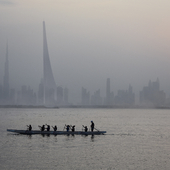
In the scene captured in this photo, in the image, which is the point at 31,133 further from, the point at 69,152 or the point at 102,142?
the point at 69,152

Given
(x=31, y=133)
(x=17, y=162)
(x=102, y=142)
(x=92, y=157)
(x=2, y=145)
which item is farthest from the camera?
(x=31, y=133)

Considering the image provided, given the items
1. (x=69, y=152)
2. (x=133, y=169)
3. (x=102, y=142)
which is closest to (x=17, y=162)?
(x=69, y=152)

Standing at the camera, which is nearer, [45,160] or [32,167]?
[32,167]

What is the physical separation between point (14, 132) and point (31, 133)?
3.15 meters

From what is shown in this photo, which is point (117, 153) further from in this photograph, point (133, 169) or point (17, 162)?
point (17, 162)

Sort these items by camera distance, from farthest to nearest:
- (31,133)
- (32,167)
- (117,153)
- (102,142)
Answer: (31,133) → (102,142) → (117,153) → (32,167)

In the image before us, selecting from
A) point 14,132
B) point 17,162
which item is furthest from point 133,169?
point 14,132

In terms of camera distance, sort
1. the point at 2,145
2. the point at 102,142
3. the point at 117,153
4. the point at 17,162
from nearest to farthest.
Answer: the point at 17,162 < the point at 117,153 < the point at 2,145 < the point at 102,142

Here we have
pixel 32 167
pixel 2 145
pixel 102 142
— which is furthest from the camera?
pixel 102 142

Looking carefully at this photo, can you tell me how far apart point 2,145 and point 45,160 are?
8463 mm

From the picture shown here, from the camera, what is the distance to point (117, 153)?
28531 millimetres

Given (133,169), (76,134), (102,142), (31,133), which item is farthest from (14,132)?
(133,169)

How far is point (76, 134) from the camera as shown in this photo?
39375mm

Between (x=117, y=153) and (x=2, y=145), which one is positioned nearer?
(x=117, y=153)
